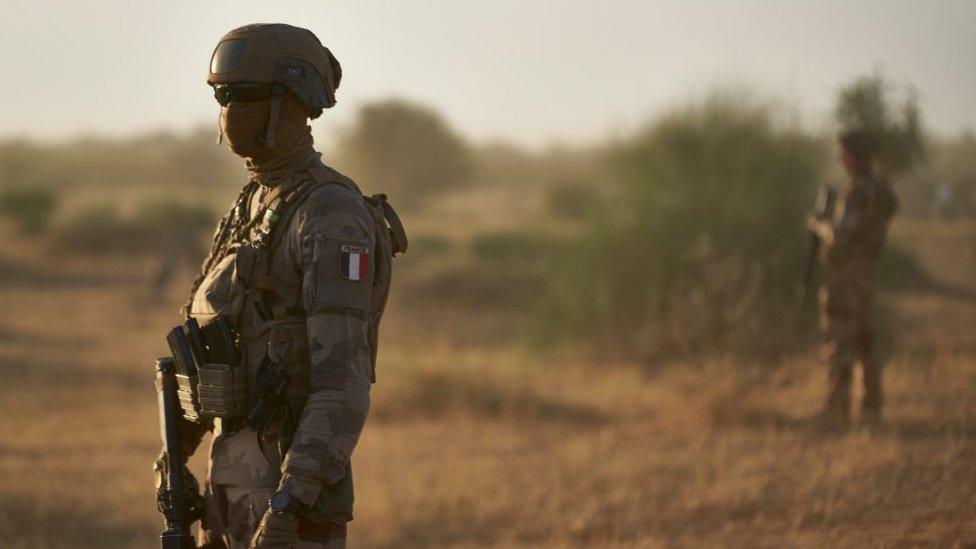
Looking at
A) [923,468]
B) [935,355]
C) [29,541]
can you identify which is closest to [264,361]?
[29,541]

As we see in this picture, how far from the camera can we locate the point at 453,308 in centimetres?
2044

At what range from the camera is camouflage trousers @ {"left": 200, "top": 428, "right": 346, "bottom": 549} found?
267cm

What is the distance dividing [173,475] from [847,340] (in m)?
5.75

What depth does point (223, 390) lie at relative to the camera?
8.75 ft

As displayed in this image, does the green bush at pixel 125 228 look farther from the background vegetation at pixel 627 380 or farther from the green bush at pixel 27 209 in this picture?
the background vegetation at pixel 627 380

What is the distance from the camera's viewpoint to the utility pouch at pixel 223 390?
2.66 m

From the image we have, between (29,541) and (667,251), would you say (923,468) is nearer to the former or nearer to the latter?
(29,541)

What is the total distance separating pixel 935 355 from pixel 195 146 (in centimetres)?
5851

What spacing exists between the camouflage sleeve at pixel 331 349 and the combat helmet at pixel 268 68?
13.1 inches

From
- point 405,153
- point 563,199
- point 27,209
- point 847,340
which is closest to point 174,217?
point 27,209

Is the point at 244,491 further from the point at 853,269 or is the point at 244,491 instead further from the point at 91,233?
the point at 91,233

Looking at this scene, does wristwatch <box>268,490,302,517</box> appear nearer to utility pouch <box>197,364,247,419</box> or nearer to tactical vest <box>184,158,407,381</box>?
utility pouch <box>197,364,247,419</box>

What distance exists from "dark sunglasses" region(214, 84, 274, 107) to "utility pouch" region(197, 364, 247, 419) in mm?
691

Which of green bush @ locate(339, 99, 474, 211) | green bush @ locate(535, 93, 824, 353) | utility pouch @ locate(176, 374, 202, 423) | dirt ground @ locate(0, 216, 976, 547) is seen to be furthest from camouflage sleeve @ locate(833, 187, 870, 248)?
green bush @ locate(339, 99, 474, 211)
